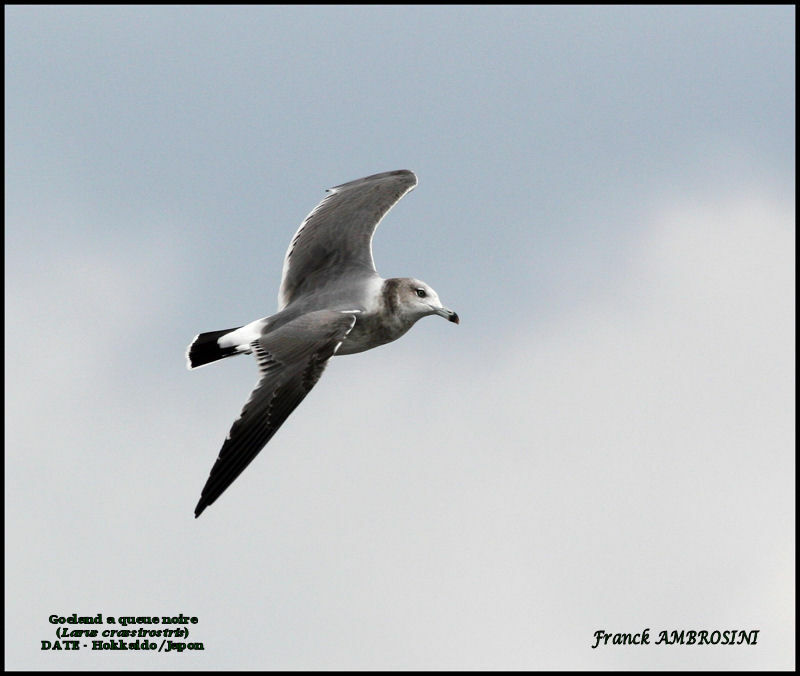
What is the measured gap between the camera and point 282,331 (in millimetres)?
11648

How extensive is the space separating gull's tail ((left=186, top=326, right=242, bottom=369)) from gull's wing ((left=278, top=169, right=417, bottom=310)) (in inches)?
34.7

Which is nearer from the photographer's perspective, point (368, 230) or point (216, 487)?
point (216, 487)

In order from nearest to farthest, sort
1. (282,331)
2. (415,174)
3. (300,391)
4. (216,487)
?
(216,487) < (300,391) < (282,331) < (415,174)

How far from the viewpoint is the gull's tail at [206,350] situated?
12.4 metres

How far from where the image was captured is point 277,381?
11.0 m

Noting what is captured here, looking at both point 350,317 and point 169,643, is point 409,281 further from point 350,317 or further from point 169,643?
point 169,643

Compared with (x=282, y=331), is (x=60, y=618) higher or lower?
lower

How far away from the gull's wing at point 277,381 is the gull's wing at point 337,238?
1.38 meters

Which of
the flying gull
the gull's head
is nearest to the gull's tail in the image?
the flying gull

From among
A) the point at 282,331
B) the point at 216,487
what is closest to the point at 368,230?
the point at 282,331

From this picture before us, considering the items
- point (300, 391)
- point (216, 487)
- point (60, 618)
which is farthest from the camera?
point (60, 618)

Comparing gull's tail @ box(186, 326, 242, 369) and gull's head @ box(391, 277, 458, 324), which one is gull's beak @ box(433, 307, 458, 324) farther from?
gull's tail @ box(186, 326, 242, 369)

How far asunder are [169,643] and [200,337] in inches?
121

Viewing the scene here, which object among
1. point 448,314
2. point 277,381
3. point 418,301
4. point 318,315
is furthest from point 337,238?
point 277,381
